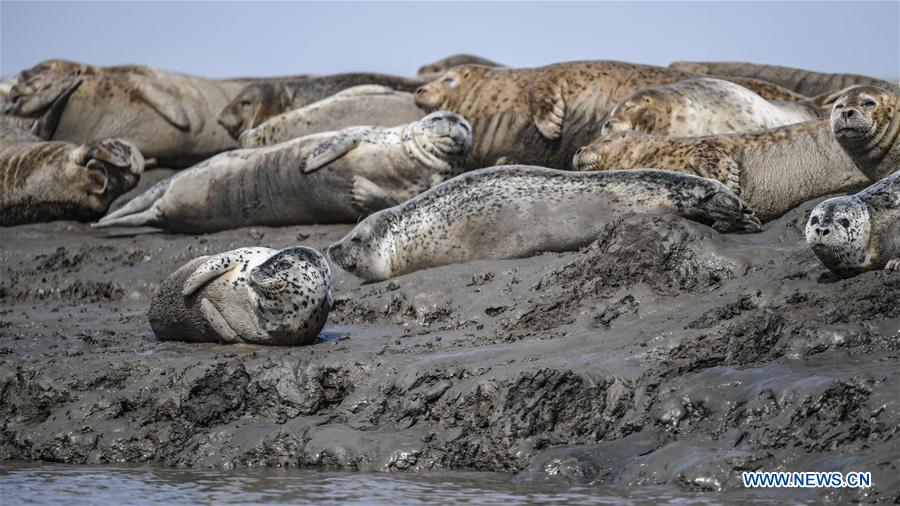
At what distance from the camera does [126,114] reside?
1351cm

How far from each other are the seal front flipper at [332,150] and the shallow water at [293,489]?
4506 millimetres

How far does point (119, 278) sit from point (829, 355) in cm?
544

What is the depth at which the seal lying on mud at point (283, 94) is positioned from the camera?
13.4 meters

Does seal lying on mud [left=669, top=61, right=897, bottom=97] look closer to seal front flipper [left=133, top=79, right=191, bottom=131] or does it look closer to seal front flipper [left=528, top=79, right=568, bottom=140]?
seal front flipper [left=528, top=79, right=568, bottom=140]

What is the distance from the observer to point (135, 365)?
6.29 meters

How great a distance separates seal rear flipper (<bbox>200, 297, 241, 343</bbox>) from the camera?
6.83 meters

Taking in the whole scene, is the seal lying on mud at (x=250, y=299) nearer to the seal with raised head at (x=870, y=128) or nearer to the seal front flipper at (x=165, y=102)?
the seal with raised head at (x=870, y=128)

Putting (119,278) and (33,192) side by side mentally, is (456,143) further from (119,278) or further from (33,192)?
(33,192)

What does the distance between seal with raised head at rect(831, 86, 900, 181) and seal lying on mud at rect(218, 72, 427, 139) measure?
672 cm

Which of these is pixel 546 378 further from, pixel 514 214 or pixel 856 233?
pixel 514 214

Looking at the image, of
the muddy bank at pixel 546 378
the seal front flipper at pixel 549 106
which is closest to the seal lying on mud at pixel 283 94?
the seal front flipper at pixel 549 106

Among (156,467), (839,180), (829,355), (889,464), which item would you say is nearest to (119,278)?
(156,467)
